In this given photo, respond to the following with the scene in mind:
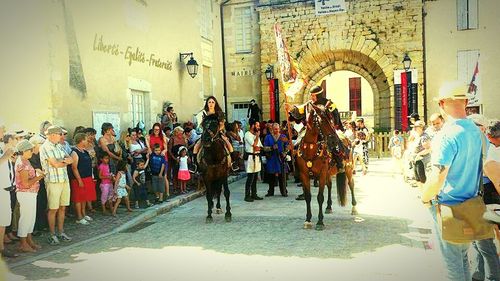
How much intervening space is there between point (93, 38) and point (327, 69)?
13446 millimetres

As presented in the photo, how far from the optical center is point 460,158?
3.33 meters

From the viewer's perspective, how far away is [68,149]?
304 inches

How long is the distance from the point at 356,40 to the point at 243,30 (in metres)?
5.33

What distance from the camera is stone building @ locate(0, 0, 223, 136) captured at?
7.77 m

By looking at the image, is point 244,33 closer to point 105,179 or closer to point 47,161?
point 105,179

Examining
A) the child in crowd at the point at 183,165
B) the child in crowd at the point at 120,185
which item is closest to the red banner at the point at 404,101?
the child in crowd at the point at 183,165

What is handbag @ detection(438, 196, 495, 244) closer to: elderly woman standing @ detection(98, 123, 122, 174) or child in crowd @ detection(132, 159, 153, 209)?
elderly woman standing @ detection(98, 123, 122, 174)

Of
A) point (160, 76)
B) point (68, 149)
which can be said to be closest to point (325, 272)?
point (68, 149)

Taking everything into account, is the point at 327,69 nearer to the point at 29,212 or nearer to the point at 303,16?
the point at 303,16

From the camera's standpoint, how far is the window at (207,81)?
17531mm

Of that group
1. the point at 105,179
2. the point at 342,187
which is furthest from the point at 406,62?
the point at 105,179

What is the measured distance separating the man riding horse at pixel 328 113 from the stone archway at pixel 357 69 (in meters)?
13.3

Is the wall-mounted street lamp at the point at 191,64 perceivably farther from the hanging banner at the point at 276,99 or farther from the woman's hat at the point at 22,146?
the woman's hat at the point at 22,146

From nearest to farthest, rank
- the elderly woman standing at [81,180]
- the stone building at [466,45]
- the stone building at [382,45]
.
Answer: the elderly woman standing at [81,180]
the stone building at [466,45]
the stone building at [382,45]
